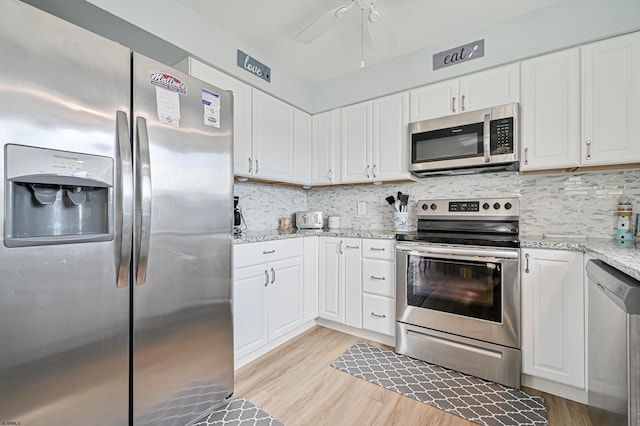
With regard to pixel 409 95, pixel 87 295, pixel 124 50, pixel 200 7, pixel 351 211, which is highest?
pixel 200 7

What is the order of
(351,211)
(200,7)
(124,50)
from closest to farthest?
(124,50) → (200,7) → (351,211)

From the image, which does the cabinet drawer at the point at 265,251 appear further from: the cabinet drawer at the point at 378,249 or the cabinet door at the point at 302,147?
the cabinet door at the point at 302,147

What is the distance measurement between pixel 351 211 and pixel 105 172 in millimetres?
2396

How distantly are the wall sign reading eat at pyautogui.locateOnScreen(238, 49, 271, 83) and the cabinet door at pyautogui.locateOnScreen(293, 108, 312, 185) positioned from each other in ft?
1.55

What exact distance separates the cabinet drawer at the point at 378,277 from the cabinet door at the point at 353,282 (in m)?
0.06

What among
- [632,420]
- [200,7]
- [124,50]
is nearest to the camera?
[632,420]

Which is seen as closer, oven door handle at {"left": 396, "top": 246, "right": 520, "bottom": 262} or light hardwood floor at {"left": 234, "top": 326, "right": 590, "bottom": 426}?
light hardwood floor at {"left": 234, "top": 326, "right": 590, "bottom": 426}

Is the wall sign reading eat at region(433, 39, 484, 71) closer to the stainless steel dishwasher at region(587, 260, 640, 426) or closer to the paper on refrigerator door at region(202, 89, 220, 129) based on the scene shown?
the stainless steel dishwasher at region(587, 260, 640, 426)

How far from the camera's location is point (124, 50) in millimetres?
1247

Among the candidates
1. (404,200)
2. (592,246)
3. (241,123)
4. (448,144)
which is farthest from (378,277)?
(241,123)

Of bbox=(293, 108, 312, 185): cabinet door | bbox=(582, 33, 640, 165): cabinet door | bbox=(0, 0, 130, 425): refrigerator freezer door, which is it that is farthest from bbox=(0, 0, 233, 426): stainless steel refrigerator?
bbox=(582, 33, 640, 165): cabinet door

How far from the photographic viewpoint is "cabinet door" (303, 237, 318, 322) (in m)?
2.61

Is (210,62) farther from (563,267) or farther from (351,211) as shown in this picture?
(563,267)

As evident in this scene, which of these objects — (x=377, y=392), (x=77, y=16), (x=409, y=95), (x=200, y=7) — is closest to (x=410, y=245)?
(x=377, y=392)
